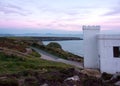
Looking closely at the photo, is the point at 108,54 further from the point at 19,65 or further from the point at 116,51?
the point at 19,65

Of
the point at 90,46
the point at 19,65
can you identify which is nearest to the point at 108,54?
the point at 90,46

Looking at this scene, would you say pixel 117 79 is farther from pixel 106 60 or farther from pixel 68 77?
pixel 106 60

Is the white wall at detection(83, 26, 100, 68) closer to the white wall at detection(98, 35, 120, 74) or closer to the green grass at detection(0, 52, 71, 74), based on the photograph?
the white wall at detection(98, 35, 120, 74)

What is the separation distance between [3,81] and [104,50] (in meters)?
14.1

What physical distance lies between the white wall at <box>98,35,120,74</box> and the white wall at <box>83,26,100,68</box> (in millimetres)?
1291

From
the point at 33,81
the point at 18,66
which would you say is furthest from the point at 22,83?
the point at 18,66

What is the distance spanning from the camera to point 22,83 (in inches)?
523

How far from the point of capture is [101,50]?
1005 inches

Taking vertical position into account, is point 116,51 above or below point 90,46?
below

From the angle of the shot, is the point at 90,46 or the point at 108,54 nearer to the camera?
the point at 108,54

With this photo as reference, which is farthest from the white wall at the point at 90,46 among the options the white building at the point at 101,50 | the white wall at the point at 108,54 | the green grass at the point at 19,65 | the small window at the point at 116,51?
the green grass at the point at 19,65

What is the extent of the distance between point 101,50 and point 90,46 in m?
1.68

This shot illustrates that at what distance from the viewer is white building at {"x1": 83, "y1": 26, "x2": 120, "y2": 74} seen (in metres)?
25.1

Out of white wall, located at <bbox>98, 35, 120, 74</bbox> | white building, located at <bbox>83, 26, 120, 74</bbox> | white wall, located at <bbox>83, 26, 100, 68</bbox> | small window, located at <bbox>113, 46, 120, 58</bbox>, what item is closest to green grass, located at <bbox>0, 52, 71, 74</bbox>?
white wall, located at <bbox>83, 26, 100, 68</bbox>
